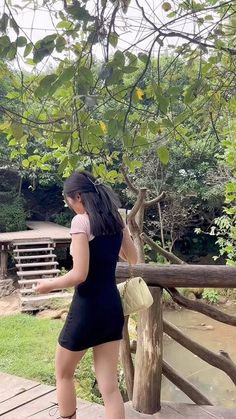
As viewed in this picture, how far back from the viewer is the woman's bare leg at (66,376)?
154 centimetres

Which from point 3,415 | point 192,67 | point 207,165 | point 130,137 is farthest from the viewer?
point 207,165

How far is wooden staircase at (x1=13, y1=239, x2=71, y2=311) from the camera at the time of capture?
7.20 metres

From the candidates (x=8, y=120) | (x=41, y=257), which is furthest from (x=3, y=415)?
(x=41, y=257)

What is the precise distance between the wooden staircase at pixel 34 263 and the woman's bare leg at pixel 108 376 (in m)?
5.43

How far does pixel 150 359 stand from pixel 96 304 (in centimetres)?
62

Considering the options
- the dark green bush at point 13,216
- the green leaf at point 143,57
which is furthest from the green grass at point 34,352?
the dark green bush at point 13,216

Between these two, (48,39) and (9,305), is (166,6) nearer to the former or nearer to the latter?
(48,39)

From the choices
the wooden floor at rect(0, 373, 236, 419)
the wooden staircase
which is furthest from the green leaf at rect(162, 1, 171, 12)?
the wooden staircase

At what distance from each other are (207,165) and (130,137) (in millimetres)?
8317

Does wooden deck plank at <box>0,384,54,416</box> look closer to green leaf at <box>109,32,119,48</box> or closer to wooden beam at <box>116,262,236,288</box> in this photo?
wooden beam at <box>116,262,236,288</box>

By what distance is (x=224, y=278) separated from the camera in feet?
6.29

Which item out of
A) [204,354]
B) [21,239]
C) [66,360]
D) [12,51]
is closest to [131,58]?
[12,51]

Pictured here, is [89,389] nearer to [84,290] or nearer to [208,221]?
[84,290]

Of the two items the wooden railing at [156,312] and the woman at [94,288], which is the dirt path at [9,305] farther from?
the woman at [94,288]
